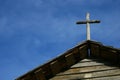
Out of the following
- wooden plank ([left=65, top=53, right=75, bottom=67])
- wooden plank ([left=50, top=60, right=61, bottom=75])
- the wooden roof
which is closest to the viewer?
the wooden roof

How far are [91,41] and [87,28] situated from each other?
1031 millimetres

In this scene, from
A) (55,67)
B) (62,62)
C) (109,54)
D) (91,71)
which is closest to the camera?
(91,71)

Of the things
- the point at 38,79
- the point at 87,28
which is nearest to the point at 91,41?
the point at 87,28

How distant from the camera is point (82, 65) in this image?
368 inches

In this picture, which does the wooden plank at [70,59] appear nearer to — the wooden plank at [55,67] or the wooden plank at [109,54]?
the wooden plank at [55,67]

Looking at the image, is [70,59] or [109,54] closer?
[109,54]

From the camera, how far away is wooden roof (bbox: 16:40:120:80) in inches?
350

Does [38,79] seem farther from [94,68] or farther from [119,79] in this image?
[119,79]

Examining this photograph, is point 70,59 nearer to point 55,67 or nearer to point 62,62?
point 62,62

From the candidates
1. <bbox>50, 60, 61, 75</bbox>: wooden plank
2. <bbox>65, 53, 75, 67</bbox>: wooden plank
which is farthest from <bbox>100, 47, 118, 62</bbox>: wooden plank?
<bbox>50, 60, 61, 75</bbox>: wooden plank

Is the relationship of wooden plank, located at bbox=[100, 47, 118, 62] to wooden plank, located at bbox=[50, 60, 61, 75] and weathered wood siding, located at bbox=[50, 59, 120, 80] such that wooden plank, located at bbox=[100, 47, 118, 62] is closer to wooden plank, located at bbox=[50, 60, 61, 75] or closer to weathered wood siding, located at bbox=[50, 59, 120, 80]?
weathered wood siding, located at bbox=[50, 59, 120, 80]

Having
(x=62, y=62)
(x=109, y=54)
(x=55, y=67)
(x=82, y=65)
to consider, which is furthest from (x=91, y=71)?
(x=55, y=67)

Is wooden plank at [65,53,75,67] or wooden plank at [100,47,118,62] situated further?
wooden plank at [65,53,75,67]

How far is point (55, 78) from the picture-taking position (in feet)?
30.2
